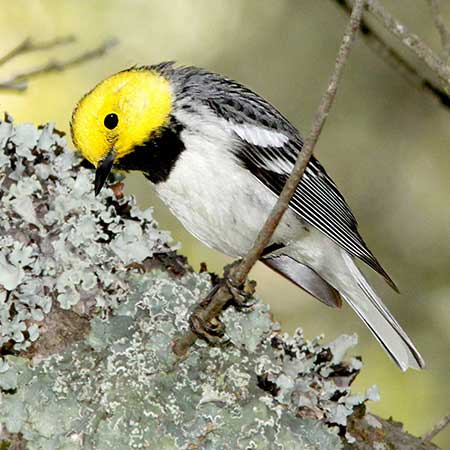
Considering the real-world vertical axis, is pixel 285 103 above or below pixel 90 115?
above

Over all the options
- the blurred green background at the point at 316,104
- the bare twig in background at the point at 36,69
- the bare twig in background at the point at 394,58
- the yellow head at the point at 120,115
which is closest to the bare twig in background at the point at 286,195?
the yellow head at the point at 120,115

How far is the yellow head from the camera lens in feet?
11.5

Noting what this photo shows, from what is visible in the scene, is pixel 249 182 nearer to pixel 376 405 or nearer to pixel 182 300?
pixel 182 300

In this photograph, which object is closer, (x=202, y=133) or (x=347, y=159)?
(x=202, y=133)

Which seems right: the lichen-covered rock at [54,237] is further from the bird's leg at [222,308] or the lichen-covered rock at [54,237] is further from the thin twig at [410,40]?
the thin twig at [410,40]

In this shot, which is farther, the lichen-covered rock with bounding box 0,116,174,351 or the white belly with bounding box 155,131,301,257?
the white belly with bounding box 155,131,301,257

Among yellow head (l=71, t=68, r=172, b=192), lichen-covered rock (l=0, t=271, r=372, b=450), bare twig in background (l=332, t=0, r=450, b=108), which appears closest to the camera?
lichen-covered rock (l=0, t=271, r=372, b=450)

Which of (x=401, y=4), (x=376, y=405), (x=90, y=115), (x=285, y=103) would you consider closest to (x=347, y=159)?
(x=285, y=103)

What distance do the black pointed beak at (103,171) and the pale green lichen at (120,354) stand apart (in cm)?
5

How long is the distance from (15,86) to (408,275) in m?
2.85

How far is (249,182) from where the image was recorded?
352cm

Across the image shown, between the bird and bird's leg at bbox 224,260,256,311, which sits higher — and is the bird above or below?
above

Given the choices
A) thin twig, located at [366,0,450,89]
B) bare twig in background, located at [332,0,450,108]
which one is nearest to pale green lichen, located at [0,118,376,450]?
thin twig, located at [366,0,450,89]

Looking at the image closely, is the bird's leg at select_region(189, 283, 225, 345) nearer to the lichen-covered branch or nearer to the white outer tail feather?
the lichen-covered branch
